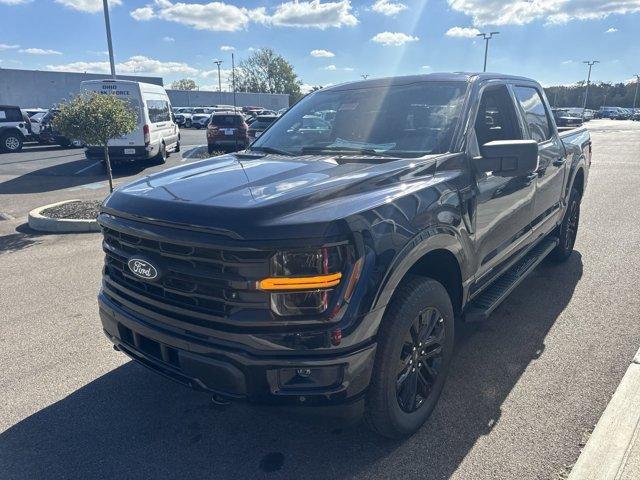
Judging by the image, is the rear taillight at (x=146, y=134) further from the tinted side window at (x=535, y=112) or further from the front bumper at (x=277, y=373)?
the front bumper at (x=277, y=373)

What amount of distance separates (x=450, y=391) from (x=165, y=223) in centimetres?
206

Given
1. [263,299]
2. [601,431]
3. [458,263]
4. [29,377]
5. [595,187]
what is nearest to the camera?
[263,299]

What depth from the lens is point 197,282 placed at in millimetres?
2209

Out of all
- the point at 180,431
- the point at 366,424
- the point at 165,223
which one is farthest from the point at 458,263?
the point at 180,431

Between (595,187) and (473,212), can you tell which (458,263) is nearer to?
(473,212)

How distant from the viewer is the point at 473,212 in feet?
9.79

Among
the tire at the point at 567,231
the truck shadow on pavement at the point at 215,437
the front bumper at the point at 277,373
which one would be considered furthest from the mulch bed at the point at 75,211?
the tire at the point at 567,231

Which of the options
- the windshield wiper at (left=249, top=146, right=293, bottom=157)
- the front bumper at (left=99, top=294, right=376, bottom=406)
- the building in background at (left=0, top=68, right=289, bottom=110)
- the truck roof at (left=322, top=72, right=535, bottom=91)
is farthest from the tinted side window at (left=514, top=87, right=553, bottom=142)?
the building in background at (left=0, top=68, right=289, bottom=110)

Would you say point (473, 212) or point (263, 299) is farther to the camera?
point (473, 212)

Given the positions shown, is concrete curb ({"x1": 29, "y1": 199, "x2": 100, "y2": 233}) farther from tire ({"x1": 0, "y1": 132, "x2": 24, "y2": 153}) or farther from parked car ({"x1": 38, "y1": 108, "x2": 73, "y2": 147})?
parked car ({"x1": 38, "y1": 108, "x2": 73, "y2": 147})

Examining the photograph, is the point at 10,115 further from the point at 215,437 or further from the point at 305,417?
the point at 305,417

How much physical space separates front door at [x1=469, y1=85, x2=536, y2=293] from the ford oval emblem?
1.93 m

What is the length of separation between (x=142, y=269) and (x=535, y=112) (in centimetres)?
370

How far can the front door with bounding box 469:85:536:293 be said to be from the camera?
3.14 m
